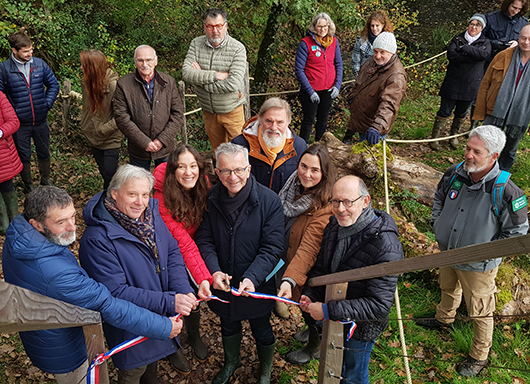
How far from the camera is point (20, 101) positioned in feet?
18.9

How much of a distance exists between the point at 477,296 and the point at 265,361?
204 centimetres

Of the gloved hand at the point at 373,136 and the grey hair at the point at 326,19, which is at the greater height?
the grey hair at the point at 326,19

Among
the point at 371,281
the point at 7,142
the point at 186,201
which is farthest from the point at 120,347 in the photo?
the point at 7,142

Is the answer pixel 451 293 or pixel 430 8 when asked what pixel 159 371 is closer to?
pixel 451 293

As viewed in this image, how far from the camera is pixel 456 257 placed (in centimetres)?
180

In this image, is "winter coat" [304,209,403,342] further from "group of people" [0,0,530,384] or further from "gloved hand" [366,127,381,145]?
"gloved hand" [366,127,381,145]

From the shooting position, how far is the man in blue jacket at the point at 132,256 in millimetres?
2867

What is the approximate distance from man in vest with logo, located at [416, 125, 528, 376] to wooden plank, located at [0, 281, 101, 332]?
10.1 feet

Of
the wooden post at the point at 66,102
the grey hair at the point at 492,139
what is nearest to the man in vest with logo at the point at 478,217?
the grey hair at the point at 492,139

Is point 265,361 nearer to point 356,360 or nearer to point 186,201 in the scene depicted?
point 356,360

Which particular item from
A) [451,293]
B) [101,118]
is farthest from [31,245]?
[451,293]

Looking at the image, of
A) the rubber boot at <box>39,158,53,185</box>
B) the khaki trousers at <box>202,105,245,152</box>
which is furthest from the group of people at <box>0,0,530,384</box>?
the rubber boot at <box>39,158,53,185</box>

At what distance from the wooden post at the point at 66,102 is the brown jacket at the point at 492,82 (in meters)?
7.13

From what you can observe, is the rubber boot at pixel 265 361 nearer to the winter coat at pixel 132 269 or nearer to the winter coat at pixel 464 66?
the winter coat at pixel 132 269
